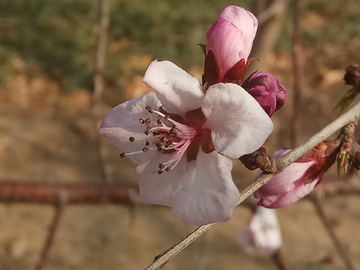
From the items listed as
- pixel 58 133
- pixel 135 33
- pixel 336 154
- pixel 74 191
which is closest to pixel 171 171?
pixel 336 154

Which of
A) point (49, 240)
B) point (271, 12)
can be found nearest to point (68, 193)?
point (49, 240)

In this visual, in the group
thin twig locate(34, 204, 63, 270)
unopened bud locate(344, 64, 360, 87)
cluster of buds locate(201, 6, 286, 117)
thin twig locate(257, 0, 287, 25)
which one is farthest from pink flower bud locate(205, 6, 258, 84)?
thin twig locate(257, 0, 287, 25)

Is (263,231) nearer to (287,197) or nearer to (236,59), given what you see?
(287,197)

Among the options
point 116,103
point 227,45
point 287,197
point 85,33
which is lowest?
point 116,103

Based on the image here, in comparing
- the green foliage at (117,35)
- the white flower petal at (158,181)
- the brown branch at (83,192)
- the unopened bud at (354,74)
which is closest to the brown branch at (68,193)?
the brown branch at (83,192)

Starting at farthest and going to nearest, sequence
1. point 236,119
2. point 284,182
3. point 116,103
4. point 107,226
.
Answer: point 116,103
point 107,226
point 284,182
point 236,119

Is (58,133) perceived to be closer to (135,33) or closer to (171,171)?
(135,33)
